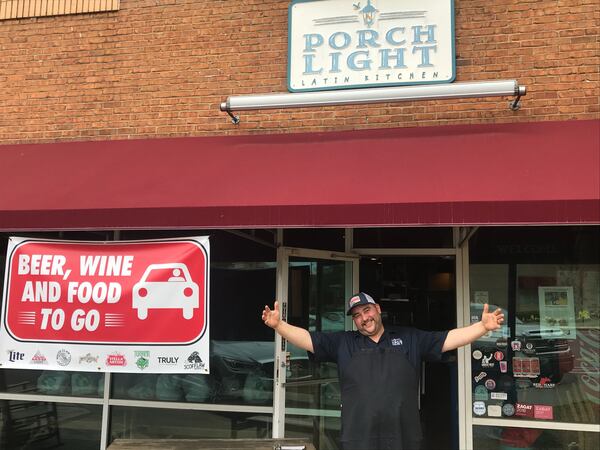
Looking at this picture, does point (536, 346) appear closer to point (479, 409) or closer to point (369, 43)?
point (479, 409)

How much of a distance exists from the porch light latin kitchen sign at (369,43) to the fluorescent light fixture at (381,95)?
347mm

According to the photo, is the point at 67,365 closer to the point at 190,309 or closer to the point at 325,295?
the point at 190,309

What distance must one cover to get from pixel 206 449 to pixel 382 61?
151 inches

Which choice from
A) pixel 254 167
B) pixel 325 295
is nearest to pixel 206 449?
pixel 325 295

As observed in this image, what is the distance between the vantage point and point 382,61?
531 cm

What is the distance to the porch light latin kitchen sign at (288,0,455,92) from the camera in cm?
523

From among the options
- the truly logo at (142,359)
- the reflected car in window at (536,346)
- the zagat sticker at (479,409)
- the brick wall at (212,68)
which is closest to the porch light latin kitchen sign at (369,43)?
the brick wall at (212,68)

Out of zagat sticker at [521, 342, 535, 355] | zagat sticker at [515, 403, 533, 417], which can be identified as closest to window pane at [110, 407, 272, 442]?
zagat sticker at [515, 403, 533, 417]

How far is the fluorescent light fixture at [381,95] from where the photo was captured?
457 cm

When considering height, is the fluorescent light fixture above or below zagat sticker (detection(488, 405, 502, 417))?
above

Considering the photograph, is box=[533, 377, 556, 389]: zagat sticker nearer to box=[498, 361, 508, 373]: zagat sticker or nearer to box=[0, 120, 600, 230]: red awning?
box=[498, 361, 508, 373]: zagat sticker

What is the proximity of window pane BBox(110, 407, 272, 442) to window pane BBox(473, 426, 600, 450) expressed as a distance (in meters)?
2.09

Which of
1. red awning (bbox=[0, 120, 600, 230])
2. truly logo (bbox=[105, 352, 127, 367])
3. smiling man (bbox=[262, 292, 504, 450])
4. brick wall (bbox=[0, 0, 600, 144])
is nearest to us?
smiling man (bbox=[262, 292, 504, 450])

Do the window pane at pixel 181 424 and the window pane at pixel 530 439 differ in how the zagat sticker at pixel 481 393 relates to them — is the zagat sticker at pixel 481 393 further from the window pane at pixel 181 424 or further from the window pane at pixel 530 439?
the window pane at pixel 181 424
